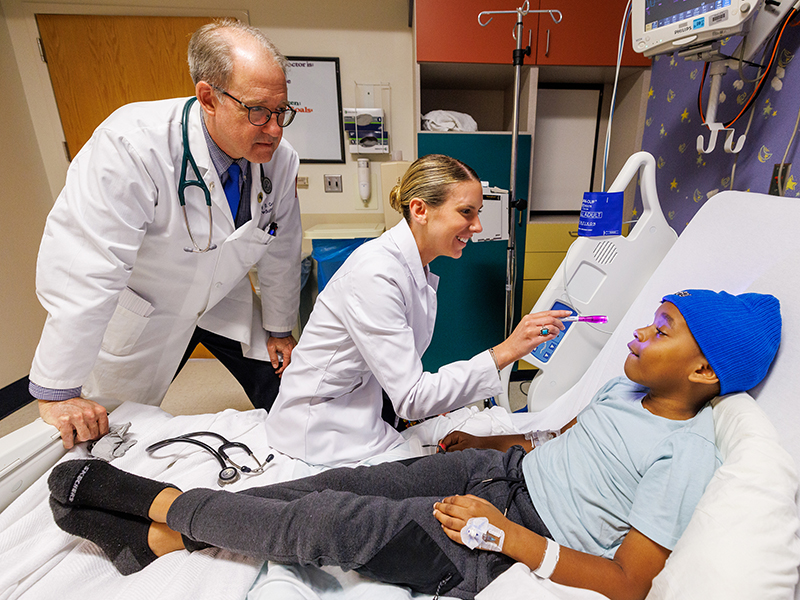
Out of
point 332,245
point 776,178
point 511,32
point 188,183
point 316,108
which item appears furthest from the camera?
point 316,108

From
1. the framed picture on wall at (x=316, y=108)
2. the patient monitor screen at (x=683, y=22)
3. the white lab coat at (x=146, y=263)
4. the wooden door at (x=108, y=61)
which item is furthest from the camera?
the framed picture on wall at (x=316, y=108)

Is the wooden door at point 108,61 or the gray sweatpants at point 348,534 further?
the wooden door at point 108,61

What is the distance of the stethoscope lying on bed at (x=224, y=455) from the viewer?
106cm

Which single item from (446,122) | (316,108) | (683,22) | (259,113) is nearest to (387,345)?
(259,113)

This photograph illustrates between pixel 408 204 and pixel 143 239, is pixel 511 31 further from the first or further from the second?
pixel 143 239

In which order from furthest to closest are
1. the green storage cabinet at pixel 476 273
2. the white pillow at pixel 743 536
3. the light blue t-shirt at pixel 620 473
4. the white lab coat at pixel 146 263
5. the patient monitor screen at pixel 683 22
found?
the green storage cabinet at pixel 476 273
the white lab coat at pixel 146 263
the patient monitor screen at pixel 683 22
the light blue t-shirt at pixel 620 473
the white pillow at pixel 743 536

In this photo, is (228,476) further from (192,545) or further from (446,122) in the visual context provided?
(446,122)

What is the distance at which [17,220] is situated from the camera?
2506 mm

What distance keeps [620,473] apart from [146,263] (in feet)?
4.76

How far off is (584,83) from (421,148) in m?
1.22

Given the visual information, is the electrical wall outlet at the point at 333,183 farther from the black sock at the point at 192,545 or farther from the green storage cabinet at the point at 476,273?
the black sock at the point at 192,545

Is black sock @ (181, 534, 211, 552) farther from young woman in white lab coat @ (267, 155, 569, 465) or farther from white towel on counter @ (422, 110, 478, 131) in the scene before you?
white towel on counter @ (422, 110, 478, 131)

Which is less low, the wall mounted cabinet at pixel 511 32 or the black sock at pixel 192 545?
the wall mounted cabinet at pixel 511 32

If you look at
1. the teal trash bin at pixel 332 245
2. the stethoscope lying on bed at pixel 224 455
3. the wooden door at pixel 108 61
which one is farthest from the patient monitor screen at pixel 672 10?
the wooden door at pixel 108 61
